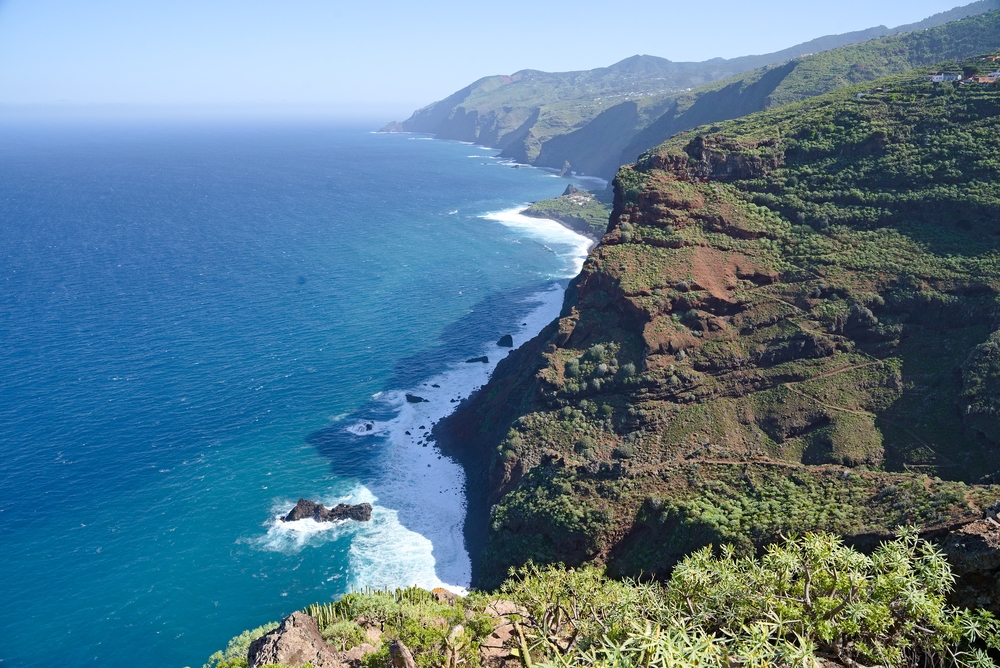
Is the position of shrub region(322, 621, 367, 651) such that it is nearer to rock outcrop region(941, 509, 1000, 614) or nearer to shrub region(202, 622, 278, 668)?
shrub region(202, 622, 278, 668)

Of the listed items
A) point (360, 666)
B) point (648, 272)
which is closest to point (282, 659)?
point (360, 666)

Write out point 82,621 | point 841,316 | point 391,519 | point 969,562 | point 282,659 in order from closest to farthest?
point 969,562, point 282,659, point 82,621, point 841,316, point 391,519

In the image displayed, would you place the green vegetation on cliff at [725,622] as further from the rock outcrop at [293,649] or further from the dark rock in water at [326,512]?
the dark rock in water at [326,512]

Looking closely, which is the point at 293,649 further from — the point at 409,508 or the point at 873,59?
the point at 873,59

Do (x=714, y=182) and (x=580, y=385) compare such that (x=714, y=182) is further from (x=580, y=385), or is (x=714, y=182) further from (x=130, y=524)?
(x=130, y=524)

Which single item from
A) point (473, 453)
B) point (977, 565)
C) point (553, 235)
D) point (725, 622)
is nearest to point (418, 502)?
point (473, 453)

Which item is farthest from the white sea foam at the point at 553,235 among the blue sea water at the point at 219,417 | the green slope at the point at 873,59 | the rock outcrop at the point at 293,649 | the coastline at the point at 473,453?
the rock outcrop at the point at 293,649
